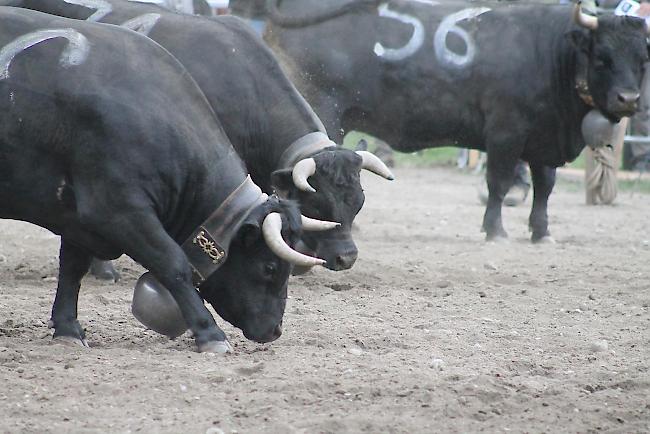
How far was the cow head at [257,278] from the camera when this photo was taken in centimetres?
527

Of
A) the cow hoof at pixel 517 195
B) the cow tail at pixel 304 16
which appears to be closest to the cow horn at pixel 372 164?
the cow tail at pixel 304 16

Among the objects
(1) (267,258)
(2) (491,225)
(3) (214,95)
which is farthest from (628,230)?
(1) (267,258)

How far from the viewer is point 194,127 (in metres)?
5.30

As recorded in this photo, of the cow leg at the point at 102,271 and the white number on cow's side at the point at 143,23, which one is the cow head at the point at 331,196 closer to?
the white number on cow's side at the point at 143,23

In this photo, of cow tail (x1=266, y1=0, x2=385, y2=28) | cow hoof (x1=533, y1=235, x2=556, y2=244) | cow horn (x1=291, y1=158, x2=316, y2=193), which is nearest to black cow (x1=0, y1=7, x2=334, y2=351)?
cow horn (x1=291, y1=158, x2=316, y2=193)

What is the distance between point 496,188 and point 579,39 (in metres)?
1.36

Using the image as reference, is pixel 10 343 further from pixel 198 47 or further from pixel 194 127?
pixel 198 47

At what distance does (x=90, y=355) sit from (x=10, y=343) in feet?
1.65

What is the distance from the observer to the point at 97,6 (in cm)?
723

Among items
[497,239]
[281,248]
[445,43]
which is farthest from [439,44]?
[281,248]

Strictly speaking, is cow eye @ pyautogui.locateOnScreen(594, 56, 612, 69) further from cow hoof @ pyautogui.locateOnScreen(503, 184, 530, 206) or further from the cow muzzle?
cow hoof @ pyautogui.locateOnScreen(503, 184, 530, 206)

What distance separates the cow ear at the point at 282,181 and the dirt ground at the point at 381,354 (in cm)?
64

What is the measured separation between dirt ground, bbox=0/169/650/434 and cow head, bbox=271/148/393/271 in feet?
1.03

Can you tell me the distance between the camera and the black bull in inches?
363
